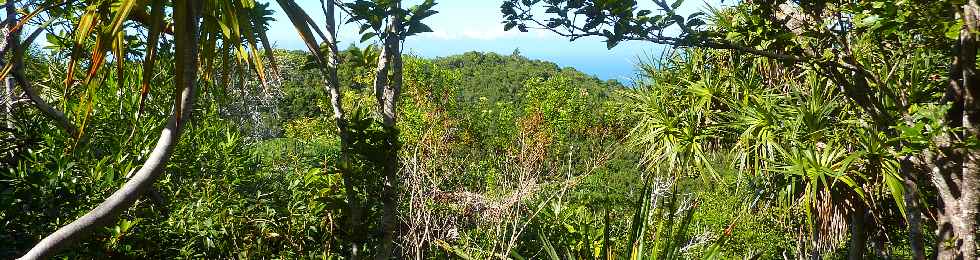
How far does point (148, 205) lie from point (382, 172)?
5.72ft

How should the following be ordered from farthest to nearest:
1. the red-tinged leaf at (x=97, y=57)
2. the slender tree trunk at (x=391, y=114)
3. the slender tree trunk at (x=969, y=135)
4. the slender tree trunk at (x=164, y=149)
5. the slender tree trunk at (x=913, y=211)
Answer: the slender tree trunk at (x=913, y=211) < the slender tree trunk at (x=391, y=114) < the slender tree trunk at (x=969, y=135) < the red-tinged leaf at (x=97, y=57) < the slender tree trunk at (x=164, y=149)

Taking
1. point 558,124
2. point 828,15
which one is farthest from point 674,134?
point 558,124

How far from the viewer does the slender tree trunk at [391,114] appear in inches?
90.1

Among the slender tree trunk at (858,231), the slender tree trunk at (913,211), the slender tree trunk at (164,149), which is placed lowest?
the slender tree trunk at (858,231)

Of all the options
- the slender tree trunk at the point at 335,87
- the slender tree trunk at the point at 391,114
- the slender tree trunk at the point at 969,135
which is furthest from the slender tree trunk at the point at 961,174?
the slender tree trunk at the point at 335,87

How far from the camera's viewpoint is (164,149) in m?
1.49

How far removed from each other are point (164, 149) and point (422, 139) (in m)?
2.80

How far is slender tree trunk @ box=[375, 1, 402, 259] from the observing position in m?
2.29

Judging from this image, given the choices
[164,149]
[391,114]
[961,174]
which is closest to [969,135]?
[961,174]

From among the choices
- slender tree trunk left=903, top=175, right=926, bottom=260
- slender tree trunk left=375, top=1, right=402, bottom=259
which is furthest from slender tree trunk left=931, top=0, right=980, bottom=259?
slender tree trunk left=375, top=1, right=402, bottom=259

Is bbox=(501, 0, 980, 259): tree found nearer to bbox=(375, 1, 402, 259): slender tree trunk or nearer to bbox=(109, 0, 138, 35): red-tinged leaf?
bbox=(375, 1, 402, 259): slender tree trunk

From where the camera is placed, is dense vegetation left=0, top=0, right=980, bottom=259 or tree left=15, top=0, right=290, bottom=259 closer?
tree left=15, top=0, right=290, bottom=259

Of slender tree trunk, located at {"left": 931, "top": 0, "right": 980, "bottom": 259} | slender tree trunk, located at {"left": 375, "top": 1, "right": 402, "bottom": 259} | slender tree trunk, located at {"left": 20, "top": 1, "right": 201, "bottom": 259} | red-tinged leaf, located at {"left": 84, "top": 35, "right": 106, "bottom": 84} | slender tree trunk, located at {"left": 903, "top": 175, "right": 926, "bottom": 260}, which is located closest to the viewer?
slender tree trunk, located at {"left": 20, "top": 1, "right": 201, "bottom": 259}

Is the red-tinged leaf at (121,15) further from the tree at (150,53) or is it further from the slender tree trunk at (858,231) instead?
the slender tree trunk at (858,231)
